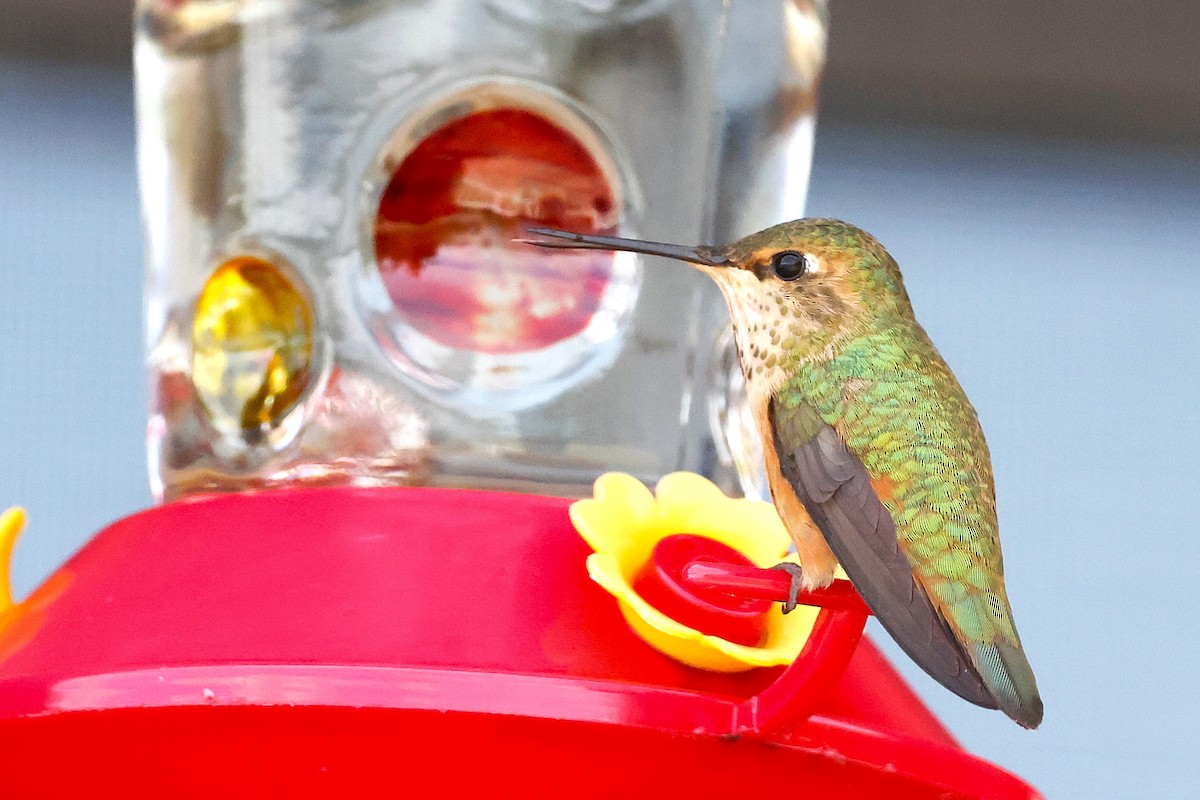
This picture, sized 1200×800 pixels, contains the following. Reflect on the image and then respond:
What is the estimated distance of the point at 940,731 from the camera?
1.71 m

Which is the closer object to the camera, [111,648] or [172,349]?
[111,648]

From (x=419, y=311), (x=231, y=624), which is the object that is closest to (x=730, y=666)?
(x=231, y=624)

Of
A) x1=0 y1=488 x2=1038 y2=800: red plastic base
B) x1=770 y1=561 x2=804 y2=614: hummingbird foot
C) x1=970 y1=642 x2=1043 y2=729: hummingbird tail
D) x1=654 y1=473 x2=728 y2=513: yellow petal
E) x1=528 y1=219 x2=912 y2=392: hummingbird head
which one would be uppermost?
x1=528 y1=219 x2=912 y2=392: hummingbird head

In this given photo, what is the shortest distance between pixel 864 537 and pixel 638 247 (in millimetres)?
344

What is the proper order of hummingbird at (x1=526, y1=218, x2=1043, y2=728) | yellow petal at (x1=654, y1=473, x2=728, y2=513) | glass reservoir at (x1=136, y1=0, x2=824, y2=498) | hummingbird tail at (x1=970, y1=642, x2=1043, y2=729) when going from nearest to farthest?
1. hummingbird tail at (x1=970, y1=642, x2=1043, y2=729)
2. hummingbird at (x1=526, y1=218, x2=1043, y2=728)
3. yellow petal at (x1=654, y1=473, x2=728, y2=513)
4. glass reservoir at (x1=136, y1=0, x2=824, y2=498)

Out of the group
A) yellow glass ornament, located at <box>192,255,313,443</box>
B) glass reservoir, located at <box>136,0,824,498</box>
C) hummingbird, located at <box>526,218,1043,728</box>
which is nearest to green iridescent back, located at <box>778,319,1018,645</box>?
hummingbird, located at <box>526,218,1043,728</box>

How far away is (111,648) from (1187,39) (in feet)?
6.47

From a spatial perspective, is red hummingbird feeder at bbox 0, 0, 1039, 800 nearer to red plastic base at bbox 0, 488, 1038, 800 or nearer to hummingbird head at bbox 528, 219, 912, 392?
red plastic base at bbox 0, 488, 1038, 800

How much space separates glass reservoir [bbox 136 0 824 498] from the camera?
2041mm

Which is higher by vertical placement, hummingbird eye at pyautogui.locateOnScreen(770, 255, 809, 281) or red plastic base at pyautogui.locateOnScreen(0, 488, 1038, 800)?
hummingbird eye at pyautogui.locateOnScreen(770, 255, 809, 281)

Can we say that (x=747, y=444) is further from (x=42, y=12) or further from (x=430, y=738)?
(x=42, y=12)

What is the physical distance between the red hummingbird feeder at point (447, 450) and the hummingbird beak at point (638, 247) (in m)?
0.24

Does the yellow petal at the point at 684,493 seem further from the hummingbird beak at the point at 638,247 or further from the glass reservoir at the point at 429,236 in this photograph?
the glass reservoir at the point at 429,236

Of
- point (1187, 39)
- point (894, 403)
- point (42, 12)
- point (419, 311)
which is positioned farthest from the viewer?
point (42, 12)
